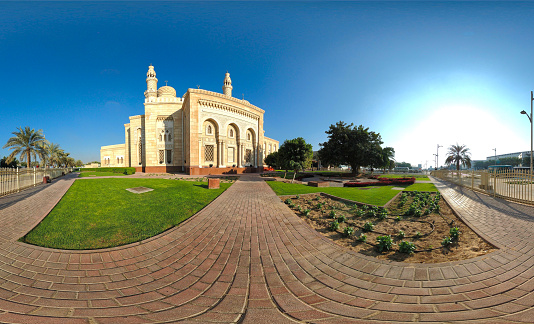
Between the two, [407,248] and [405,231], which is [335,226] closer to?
[407,248]

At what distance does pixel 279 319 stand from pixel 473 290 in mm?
2587

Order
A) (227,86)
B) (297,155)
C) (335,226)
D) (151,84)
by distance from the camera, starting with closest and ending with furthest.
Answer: (335,226) < (297,155) < (151,84) < (227,86)

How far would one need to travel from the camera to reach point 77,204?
7.02 m

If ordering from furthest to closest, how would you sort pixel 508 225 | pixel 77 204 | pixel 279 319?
pixel 77 204 < pixel 508 225 < pixel 279 319

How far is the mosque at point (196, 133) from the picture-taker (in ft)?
91.8

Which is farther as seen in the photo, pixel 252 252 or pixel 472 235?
pixel 472 235

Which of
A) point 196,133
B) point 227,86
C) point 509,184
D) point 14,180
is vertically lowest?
point 509,184

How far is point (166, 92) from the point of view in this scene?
3566 cm

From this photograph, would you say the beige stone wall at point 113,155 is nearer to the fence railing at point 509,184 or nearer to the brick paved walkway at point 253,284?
the brick paved walkway at point 253,284

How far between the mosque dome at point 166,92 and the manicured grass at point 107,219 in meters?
32.0

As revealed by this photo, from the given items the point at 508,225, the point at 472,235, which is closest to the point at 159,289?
the point at 472,235

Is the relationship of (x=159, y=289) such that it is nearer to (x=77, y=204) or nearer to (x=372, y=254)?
(x=372, y=254)

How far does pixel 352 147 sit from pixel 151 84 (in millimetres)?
37271

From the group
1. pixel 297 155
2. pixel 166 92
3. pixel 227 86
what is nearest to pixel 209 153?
pixel 297 155
